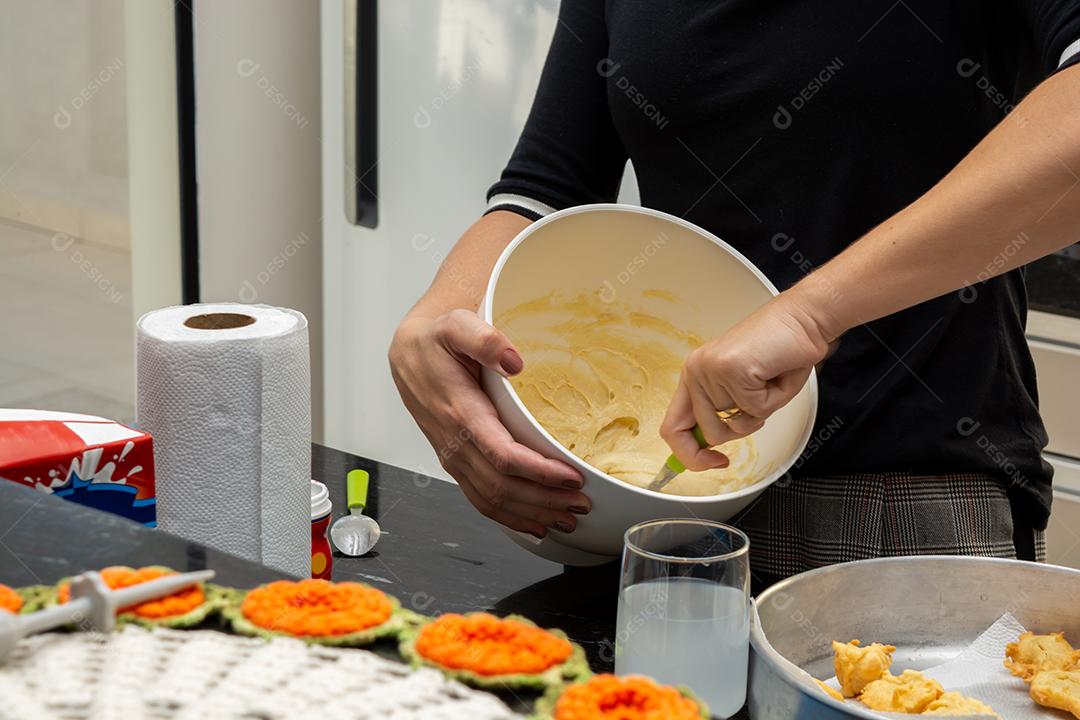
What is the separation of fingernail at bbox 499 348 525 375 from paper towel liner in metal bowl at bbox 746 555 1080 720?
10.3 inches

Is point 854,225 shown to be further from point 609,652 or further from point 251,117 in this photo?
point 251,117

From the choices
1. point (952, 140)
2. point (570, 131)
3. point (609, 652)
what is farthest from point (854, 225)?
point (609, 652)

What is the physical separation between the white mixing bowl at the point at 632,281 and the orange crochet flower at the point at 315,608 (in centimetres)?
34

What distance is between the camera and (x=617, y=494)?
31.6 inches

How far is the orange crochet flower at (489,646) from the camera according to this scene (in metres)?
0.47

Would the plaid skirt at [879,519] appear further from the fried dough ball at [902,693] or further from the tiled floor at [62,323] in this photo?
the tiled floor at [62,323]

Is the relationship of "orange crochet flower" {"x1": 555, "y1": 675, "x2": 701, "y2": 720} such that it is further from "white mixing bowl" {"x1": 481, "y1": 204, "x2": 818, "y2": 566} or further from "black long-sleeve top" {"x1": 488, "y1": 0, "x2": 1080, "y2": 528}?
"black long-sleeve top" {"x1": 488, "y1": 0, "x2": 1080, "y2": 528}

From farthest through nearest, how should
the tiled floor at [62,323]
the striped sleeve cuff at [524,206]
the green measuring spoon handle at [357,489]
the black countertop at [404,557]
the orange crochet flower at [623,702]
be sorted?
the tiled floor at [62,323] < the striped sleeve cuff at [524,206] < the green measuring spoon handle at [357,489] < the black countertop at [404,557] < the orange crochet flower at [623,702]

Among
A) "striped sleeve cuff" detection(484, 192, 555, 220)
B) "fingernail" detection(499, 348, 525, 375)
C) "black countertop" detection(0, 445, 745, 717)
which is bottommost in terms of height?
"black countertop" detection(0, 445, 745, 717)

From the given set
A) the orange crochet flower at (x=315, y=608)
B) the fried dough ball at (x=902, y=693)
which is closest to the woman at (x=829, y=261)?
the fried dough ball at (x=902, y=693)

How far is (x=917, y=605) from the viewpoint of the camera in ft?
2.61

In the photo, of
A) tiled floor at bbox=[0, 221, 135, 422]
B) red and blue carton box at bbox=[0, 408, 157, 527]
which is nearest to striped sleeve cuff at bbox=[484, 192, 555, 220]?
red and blue carton box at bbox=[0, 408, 157, 527]

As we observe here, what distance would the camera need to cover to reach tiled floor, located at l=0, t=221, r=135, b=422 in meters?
2.39

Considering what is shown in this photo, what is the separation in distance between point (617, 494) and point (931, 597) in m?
0.23
